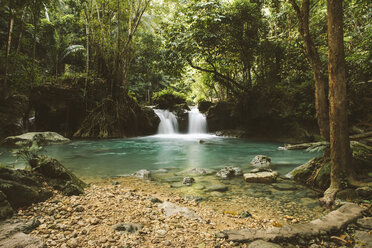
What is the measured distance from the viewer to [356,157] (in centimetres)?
392

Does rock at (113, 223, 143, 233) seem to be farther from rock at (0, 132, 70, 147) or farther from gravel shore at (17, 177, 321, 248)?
rock at (0, 132, 70, 147)

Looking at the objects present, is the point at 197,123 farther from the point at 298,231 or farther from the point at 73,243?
the point at 73,243

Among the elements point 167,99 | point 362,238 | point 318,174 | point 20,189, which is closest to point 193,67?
point 167,99

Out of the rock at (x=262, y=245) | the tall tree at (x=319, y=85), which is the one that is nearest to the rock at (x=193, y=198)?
the rock at (x=262, y=245)

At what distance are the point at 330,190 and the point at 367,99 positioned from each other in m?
8.26

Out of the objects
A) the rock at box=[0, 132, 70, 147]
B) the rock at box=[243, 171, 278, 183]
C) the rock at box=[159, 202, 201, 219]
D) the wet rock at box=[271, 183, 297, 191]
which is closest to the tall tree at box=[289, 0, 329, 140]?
the wet rock at box=[271, 183, 297, 191]

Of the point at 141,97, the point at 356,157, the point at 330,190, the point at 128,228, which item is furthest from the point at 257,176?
the point at 141,97

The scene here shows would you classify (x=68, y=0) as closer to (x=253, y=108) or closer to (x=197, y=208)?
(x=253, y=108)

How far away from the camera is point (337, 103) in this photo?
3.37 m

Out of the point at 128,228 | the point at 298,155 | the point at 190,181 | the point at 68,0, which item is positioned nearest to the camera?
the point at 128,228

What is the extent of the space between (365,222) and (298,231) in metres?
0.96

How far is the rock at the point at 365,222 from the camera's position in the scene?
250 cm

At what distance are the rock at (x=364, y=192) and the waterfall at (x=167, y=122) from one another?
14886 mm

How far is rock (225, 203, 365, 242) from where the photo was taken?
Answer: 2307 millimetres
